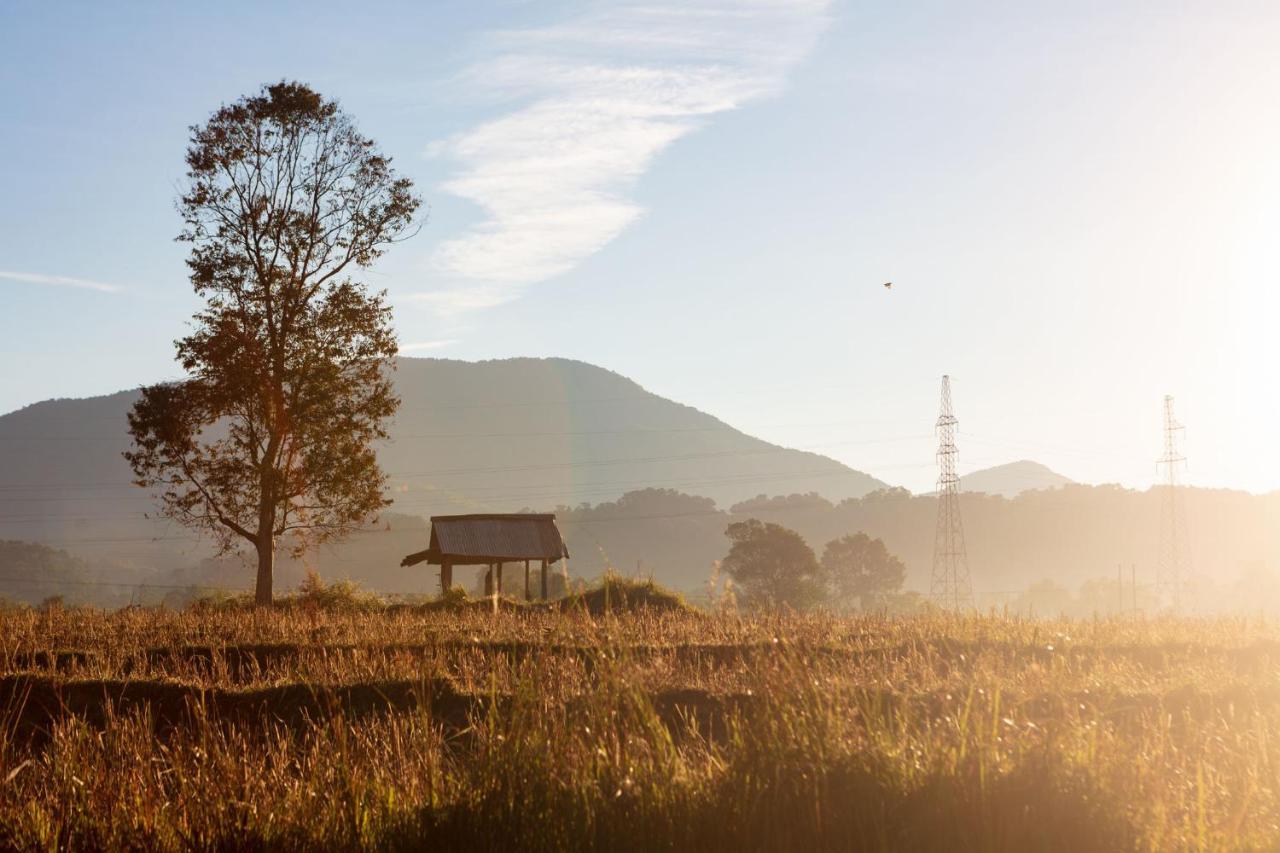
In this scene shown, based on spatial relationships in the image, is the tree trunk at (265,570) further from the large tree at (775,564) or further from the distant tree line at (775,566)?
the large tree at (775,564)

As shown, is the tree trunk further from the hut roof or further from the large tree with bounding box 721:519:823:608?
the large tree with bounding box 721:519:823:608

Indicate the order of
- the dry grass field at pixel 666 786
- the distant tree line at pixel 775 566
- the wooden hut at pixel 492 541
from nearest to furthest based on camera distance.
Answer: the dry grass field at pixel 666 786 → the wooden hut at pixel 492 541 → the distant tree line at pixel 775 566

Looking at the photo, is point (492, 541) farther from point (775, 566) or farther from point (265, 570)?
point (775, 566)

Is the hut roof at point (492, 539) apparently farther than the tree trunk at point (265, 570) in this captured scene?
Yes

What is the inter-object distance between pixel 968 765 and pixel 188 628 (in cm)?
1953

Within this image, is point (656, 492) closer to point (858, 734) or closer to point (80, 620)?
point (80, 620)

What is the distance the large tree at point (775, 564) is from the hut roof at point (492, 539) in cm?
4829

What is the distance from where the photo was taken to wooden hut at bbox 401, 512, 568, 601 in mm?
43938

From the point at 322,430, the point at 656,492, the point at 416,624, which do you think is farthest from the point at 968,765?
the point at 656,492

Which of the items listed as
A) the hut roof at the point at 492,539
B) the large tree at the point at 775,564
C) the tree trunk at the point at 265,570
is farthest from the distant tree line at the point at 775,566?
the tree trunk at the point at 265,570

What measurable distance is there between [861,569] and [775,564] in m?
21.3

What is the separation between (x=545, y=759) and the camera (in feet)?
25.4

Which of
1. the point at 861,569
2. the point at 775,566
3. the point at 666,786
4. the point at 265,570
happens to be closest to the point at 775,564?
the point at 775,566

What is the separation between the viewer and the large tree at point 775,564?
9281 centimetres
